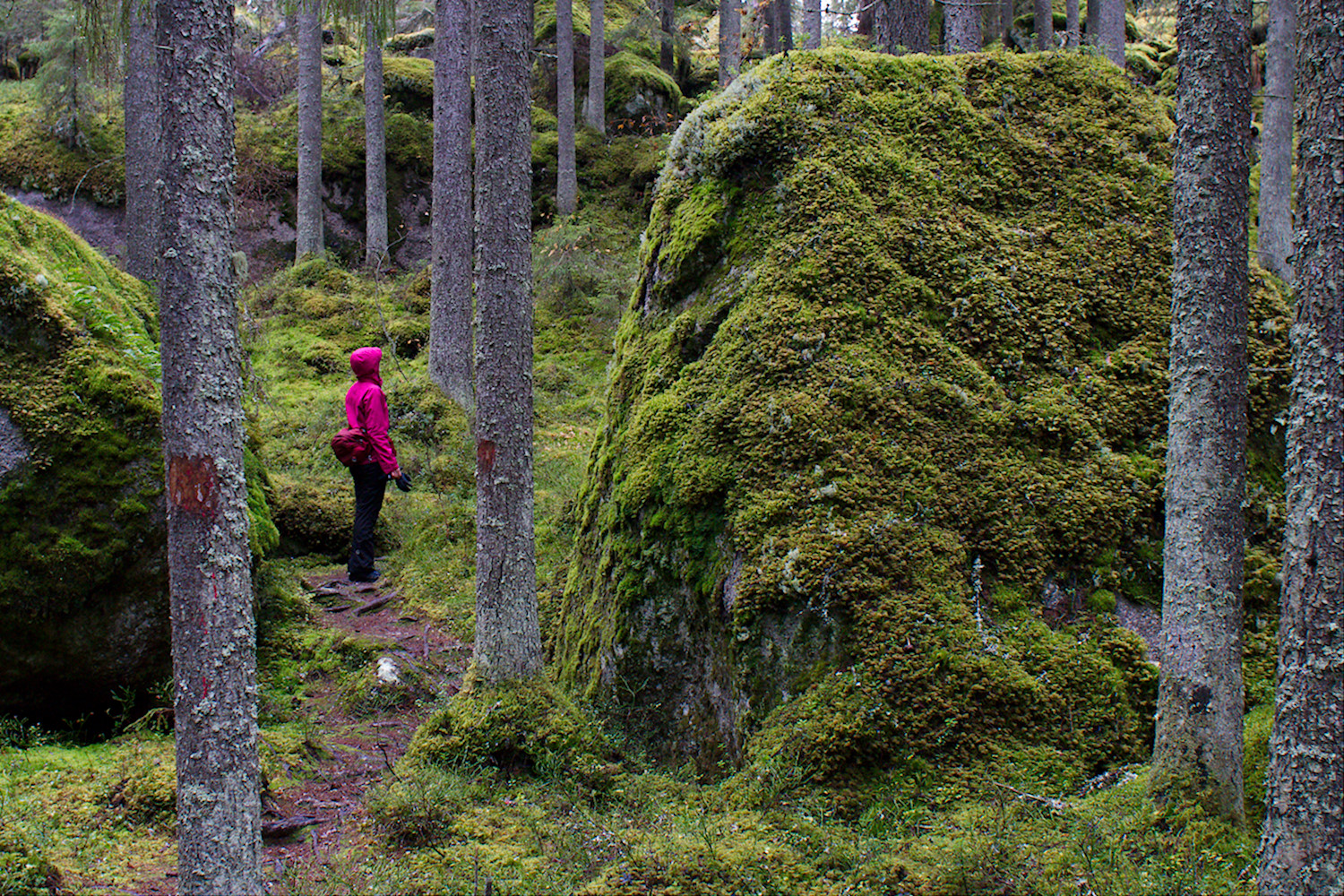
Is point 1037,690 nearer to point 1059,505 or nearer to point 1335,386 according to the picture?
point 1059,505

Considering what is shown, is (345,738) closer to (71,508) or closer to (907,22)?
(71,508)

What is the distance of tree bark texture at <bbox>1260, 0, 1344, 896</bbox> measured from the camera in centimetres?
298

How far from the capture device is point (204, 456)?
11.0ft

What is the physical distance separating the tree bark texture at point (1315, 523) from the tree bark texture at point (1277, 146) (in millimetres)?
12062

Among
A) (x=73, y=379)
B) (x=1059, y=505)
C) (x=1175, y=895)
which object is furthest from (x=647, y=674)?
(x=73, y=379)

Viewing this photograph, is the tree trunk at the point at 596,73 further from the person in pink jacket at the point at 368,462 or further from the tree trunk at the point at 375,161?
the person in pink jacket at the point at 368,462

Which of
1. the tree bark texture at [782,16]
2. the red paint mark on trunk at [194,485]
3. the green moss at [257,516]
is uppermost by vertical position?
the tree bark texture at [782,16]

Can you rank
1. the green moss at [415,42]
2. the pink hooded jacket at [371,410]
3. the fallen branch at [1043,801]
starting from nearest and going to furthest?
the fallen branch at [1043,801] → the pink hooded jacket at [371,410] → the green moss at [415,42]

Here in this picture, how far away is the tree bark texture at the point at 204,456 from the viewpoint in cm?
333

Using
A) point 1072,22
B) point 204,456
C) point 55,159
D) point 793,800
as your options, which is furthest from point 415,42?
point 793,800

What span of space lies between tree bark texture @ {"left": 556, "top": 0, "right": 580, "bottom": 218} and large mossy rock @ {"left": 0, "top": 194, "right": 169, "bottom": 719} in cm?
1359

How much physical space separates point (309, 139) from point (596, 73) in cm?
695


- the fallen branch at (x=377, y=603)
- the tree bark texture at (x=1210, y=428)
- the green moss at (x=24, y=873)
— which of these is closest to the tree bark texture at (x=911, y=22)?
the tree bark texture at (x=1210, y=428)

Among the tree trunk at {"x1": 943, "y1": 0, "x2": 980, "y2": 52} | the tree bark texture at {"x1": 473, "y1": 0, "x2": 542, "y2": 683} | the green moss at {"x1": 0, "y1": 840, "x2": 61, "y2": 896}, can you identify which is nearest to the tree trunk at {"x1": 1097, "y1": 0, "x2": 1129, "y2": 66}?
the tree trunk at {"x1": 943, "y1": 0, "x2": 980, "y2": 52}
